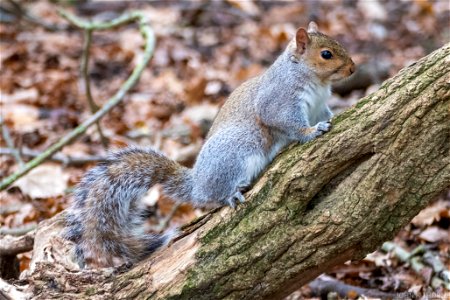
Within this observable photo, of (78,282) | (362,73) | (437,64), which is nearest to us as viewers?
(437,64)

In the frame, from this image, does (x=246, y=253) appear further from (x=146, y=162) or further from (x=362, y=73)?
(x=362, y=73)

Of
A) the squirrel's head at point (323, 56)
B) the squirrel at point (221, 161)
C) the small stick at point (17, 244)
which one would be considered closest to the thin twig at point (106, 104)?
the small stick at point (17, 244)

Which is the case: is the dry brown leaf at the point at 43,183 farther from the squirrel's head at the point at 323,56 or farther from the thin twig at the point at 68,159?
the squirrel's head at the point at 323,56

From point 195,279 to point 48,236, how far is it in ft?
2.67

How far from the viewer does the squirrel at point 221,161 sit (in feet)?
8.93

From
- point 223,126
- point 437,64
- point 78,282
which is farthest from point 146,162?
point 437,64

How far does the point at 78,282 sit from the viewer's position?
98.0 inches

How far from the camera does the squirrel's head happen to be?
3.02 m

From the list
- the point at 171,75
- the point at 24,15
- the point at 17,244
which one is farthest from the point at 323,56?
the point at 24,15

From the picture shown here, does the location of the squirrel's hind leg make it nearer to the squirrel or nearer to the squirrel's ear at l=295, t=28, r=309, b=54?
the squirrel

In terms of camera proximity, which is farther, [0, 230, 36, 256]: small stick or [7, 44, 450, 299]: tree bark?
[0, 230, 36, 256]: small stick

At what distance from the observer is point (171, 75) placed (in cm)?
691

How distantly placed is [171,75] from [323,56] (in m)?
4.01

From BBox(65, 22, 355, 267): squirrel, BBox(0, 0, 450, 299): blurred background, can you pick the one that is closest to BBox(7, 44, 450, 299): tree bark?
BBox(65, 22, 355, 267): squirrel
